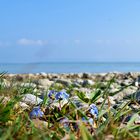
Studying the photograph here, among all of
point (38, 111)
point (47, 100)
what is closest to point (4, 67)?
point (47, 100)

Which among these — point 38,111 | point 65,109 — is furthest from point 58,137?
point 65,109

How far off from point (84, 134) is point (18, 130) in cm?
45

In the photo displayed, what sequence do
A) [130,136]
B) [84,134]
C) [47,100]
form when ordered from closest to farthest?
[84,134]
[130,136]
[47,100]

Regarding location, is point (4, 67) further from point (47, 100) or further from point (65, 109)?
point (65, 109)

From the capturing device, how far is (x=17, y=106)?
9.75 feet

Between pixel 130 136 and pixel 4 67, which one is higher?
pixel 4 67

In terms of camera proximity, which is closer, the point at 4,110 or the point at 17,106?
the point at 4,110

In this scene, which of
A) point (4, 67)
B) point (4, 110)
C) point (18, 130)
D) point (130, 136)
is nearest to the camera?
point (130, 136)

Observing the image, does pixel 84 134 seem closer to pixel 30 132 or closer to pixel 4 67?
pixel 30 132

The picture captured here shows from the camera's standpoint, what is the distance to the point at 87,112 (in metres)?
2.74

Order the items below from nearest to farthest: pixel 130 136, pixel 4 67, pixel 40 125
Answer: pixel 130 136 < pixel 40 125 < pixel 4 67

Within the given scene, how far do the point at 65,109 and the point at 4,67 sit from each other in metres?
1.11

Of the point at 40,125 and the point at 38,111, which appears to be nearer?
the point at 40,125

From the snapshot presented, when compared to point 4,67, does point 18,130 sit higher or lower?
lower
